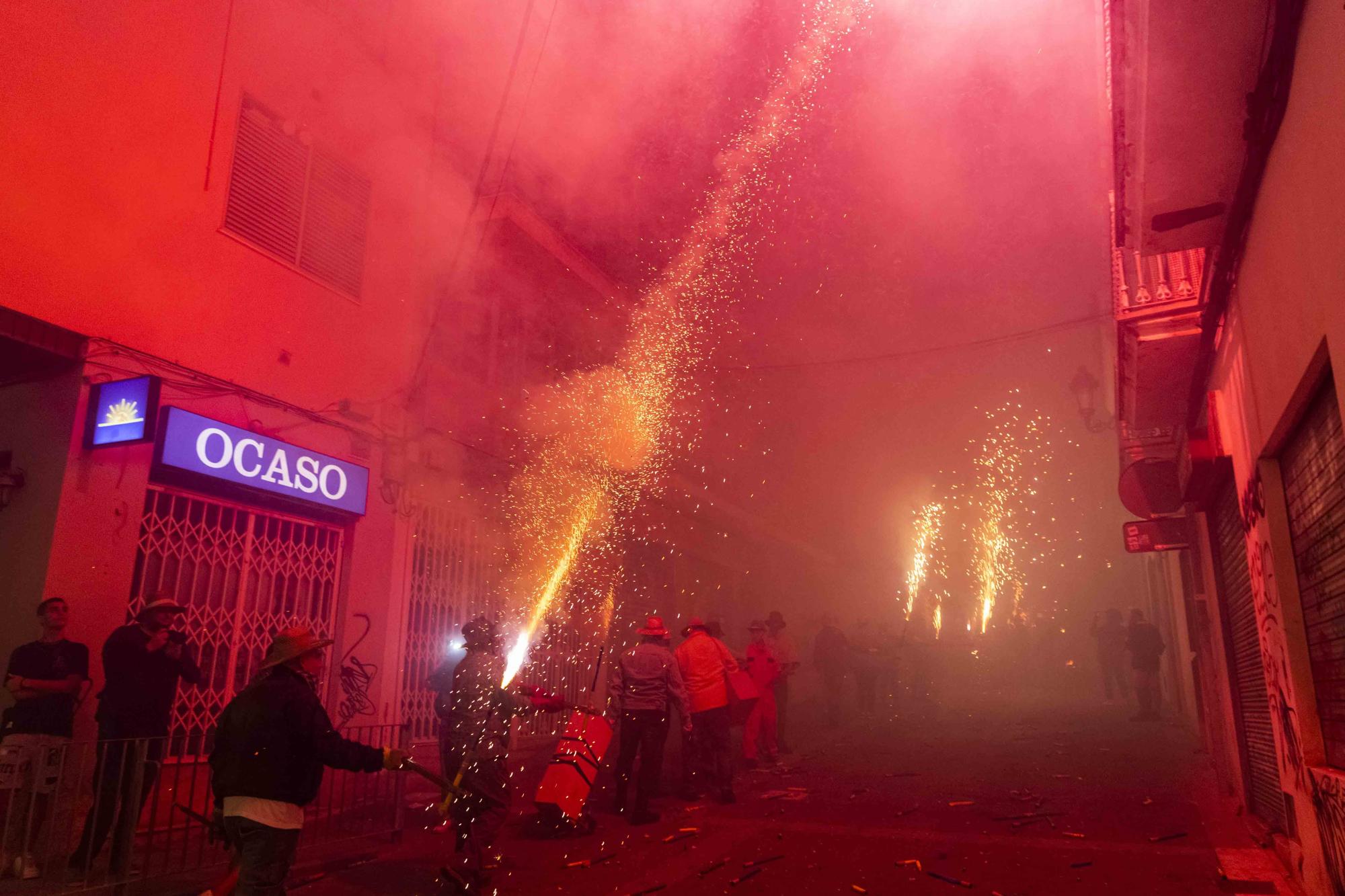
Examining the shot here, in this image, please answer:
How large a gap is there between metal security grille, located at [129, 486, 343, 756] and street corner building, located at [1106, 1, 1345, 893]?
7084mm

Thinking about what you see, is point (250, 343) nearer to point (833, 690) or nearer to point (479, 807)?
point (479, 807)

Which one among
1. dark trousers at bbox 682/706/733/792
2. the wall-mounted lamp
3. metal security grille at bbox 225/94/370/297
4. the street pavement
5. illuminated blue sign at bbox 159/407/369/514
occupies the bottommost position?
the street pavement

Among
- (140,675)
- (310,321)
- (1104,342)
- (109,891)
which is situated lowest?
(109,891)

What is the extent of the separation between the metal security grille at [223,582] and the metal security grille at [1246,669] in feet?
24.8

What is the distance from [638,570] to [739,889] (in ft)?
34.1

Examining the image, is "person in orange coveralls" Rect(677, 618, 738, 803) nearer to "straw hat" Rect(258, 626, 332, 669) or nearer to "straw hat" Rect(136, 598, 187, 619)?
"straw hat" Rect(136, 598, 187, 619)

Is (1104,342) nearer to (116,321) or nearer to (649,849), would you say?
(649,849)

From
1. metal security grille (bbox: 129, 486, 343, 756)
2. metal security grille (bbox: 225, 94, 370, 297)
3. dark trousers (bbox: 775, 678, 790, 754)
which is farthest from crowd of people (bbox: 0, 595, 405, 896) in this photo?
dark trousers (bbox: 775, 678, 790, 754)

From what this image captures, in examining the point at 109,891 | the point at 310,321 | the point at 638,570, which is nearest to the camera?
the point at 109,891

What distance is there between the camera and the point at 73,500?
6488mm

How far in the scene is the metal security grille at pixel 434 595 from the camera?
9.63m

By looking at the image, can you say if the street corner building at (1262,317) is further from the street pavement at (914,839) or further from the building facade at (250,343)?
the building facade at (250,343)

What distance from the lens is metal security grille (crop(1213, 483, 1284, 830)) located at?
20.0ft

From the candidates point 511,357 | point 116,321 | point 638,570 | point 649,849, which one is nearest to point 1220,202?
point 649,849
